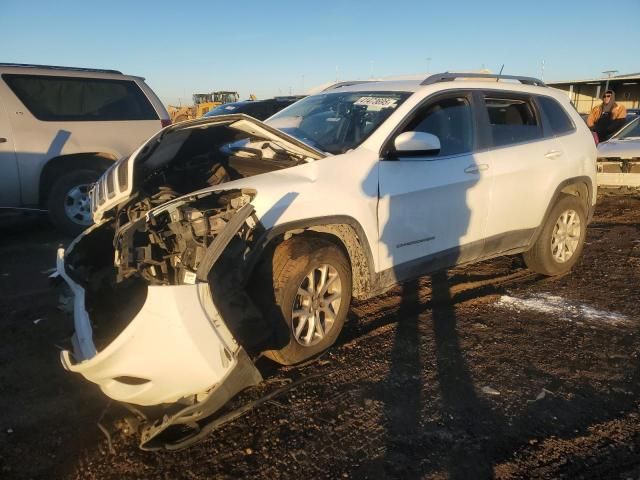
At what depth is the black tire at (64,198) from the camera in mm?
6488

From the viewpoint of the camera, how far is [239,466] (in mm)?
2465

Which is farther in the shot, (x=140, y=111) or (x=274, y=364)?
(x=140, y=111)

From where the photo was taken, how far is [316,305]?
335 cm

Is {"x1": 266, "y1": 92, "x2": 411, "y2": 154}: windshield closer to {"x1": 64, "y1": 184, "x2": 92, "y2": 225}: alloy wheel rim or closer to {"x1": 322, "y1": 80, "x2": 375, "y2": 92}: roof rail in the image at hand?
{"x1": 322, "y1": 80, "x2": 375, "y2": 92}: roof rail

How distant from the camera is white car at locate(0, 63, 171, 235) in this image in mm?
6234

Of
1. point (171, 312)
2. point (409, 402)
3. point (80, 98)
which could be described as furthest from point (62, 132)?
point (409, 402)

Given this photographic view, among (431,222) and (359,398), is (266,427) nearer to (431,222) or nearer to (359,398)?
(359,398)

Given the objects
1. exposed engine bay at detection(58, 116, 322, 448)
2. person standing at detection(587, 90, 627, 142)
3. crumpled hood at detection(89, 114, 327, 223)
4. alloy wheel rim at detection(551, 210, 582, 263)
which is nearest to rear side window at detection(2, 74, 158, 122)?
exposed engine bay at detection(58, 116, 322, 448)

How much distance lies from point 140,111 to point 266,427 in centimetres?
594

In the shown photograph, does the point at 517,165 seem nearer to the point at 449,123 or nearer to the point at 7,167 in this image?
the point at 449,123

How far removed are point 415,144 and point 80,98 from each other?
529 centimetres

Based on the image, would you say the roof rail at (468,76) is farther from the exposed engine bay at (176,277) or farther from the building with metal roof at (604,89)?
the building with metal roof at (604,89)

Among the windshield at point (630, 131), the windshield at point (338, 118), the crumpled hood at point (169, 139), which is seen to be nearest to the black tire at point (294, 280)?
the crumpled hood at point (169, 139)

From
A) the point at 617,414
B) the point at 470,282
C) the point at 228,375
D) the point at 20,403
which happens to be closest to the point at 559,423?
the point at 617,414
